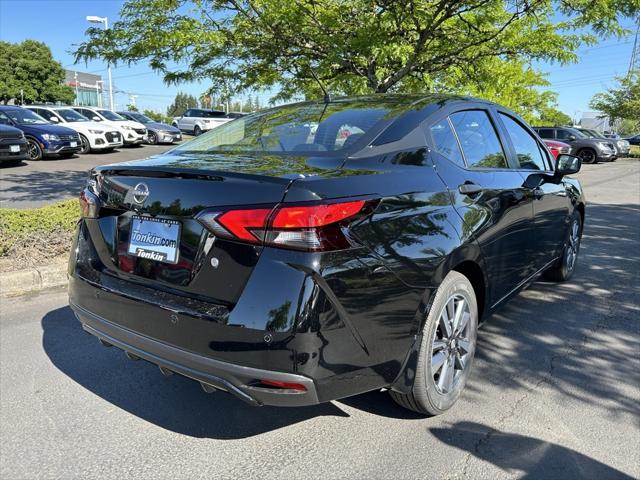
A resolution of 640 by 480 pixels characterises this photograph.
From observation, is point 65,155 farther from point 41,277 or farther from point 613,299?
point 613,299

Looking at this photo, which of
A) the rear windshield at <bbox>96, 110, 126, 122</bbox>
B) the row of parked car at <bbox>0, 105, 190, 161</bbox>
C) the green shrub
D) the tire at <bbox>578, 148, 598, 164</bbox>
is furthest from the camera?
the tire at <bbox>578, 148, 598, 164</bbox>

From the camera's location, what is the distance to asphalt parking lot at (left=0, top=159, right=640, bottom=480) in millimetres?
2441

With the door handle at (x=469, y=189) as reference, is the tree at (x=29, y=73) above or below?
above

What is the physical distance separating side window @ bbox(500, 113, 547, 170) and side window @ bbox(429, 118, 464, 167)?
957 millimetres

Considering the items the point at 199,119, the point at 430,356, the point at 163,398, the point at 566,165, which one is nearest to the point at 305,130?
the point at 430,356

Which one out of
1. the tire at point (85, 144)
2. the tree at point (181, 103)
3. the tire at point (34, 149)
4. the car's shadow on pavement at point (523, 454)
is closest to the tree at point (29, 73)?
the tire at point (85, 144)

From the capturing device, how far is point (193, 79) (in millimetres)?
7578

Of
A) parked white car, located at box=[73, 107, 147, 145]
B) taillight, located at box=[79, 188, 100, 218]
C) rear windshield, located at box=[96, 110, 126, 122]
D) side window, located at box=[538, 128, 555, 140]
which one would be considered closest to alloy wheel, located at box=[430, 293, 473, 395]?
taillight, located at box=[79, 188, 100, 218]

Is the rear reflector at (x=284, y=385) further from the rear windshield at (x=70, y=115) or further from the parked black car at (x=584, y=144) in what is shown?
the parked black car at (x=584, y=144)

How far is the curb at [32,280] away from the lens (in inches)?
189

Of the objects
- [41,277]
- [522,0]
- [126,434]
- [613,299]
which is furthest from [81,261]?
[522,0]

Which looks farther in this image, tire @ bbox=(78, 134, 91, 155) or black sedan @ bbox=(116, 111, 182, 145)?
black sedan @ bbox=(116, 111, 182, 145)

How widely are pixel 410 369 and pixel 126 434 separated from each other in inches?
58.5

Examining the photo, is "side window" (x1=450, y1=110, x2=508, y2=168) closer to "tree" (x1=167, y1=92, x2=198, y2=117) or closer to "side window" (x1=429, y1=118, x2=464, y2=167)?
"side window" (x1=429, y1=118, x2=464, y2=167)
